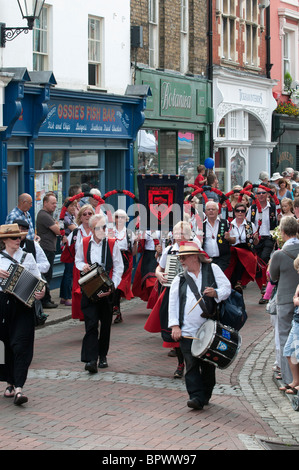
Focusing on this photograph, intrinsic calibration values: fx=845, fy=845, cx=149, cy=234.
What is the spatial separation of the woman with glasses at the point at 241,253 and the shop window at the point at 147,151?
699cm

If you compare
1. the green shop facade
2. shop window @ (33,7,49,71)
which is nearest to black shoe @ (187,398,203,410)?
shop window @ (33,7,49,71)

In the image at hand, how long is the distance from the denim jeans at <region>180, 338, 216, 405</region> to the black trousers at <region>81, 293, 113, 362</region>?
166 cm

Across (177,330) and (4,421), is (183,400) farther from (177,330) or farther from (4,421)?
(4,421)

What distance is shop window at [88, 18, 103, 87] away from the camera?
18.9m

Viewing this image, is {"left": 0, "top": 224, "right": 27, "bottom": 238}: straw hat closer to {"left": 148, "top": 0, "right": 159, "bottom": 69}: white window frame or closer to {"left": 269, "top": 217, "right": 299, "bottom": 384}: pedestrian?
{"left": 269, "top": 217, "right": 299, "bottom": 384}: pedestrian

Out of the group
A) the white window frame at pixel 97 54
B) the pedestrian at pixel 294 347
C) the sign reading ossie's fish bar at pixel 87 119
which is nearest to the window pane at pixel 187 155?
the sign reading ossie's fish bar at pixel 87 119

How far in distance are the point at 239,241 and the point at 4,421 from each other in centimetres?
740

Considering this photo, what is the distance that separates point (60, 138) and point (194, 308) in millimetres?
9686

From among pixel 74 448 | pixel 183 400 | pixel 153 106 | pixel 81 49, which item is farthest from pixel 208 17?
pixel 74 448

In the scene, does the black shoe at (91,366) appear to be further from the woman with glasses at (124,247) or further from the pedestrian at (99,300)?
the woman with glasses at (124,247)

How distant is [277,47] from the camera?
1206 inches

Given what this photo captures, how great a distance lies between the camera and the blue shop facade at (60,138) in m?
15.0

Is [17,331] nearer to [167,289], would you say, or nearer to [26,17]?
[167,289]

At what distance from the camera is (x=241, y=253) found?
1438 cm
